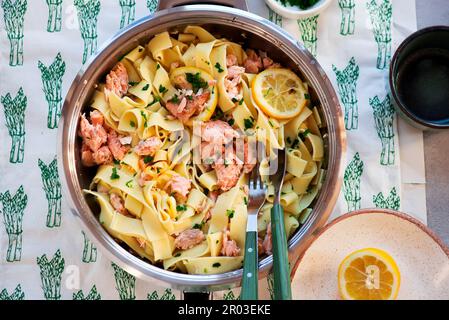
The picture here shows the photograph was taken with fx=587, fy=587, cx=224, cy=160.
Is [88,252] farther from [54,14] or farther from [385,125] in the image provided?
[385,125]

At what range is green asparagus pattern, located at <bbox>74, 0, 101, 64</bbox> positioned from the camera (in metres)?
2.35

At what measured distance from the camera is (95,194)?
2027 mm

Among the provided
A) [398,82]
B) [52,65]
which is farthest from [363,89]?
[52,65]

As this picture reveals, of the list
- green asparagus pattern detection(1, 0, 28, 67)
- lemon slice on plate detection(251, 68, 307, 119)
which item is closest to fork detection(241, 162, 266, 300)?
lemon slice on plate detection(251, 68, 307, 119)

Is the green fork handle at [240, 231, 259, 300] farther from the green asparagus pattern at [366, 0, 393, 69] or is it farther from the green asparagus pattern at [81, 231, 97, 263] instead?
the green asparagus pattern at [366, 0, 393, 69]

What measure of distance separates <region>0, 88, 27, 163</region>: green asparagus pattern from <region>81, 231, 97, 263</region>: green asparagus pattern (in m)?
0.41

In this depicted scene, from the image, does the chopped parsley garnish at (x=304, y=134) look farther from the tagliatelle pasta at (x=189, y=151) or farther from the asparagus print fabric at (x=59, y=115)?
the asparagus print fabric at (x=59, y=115)

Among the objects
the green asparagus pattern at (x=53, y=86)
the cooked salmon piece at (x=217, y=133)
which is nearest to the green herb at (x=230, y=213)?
the cooked salmon piece at (x=217, y=133)

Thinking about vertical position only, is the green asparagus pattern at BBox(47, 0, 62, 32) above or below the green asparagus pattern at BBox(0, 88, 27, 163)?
above

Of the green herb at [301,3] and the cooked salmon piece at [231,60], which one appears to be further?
the green herb at [301,3]

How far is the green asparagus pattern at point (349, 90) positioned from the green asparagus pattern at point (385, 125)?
0.07m

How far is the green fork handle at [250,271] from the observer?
173 cm

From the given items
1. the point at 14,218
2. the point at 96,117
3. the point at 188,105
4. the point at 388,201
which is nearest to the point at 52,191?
the point at 14,218

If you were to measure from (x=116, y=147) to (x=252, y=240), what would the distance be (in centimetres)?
60
